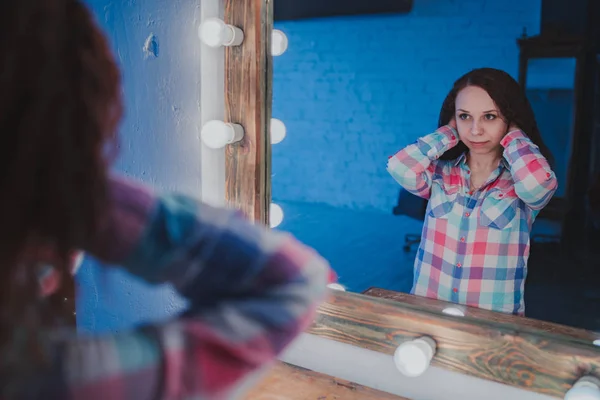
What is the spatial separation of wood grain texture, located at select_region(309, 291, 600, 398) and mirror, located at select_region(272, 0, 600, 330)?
0.03 metres

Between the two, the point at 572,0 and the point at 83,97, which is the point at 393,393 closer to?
the point at 572,0

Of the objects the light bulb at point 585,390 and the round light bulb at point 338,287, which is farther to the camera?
the round light bulb at point 338,287

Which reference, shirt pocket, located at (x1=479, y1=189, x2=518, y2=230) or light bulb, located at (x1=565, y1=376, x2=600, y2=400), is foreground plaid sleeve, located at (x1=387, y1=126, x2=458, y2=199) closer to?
shirt pocket, located at (x1=479, y1=189, x2=518, y2=230)

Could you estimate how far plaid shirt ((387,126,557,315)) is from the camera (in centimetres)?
85

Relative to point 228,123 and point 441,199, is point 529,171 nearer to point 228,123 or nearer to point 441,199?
point 441,199

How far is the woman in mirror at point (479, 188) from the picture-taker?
0.84 metres

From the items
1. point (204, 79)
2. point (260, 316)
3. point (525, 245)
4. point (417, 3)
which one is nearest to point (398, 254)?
point (525, 245)

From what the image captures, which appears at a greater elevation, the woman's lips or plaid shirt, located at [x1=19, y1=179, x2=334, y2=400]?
the woman's lips

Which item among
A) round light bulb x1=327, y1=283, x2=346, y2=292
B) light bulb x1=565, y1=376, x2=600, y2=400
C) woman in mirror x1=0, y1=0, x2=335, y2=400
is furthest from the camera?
round light bulb x1=327, y1=283, x2=346, y2=292

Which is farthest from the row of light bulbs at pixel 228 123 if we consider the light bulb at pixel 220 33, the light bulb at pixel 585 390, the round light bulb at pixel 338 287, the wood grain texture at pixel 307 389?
the light bulb at pixel 585 390

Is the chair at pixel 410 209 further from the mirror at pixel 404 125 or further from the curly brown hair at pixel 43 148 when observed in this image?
the curly brown hair at pixel 43 148

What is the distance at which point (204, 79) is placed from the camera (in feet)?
3.61

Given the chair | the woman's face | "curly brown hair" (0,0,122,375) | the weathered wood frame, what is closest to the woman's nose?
the woman's face

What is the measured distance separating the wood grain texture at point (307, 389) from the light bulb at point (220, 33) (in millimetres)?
625
